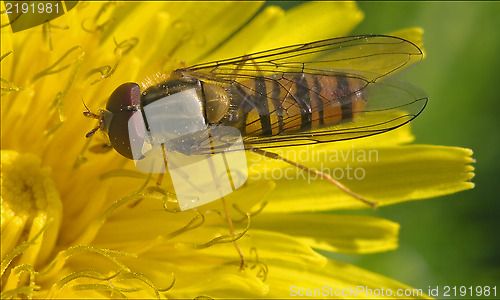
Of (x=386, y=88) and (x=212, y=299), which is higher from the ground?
(x=386, y=88)

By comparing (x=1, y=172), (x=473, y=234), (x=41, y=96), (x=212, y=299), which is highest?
(x=41, y=96)

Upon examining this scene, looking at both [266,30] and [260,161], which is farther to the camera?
[266,30]

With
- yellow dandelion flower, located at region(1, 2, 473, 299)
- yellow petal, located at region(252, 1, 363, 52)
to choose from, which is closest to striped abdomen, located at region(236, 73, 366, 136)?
yellow dandelion flower, located at region(1, 2, 473, 299)

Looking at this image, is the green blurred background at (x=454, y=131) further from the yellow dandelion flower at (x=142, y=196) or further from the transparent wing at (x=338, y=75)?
the transparent wing at (x=338, y=75)

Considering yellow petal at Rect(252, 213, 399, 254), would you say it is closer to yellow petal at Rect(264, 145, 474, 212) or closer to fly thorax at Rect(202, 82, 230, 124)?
yellow petal at Rect(264, 145, 474, 212)

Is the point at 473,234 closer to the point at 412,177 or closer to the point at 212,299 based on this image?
the point at 412,177

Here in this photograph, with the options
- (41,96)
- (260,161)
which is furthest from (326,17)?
(41,96)
